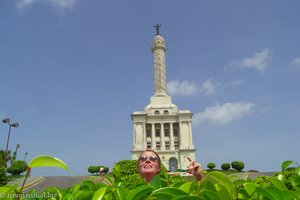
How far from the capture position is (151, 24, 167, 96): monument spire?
52969 millimetres

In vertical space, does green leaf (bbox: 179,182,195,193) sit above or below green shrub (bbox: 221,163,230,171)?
below

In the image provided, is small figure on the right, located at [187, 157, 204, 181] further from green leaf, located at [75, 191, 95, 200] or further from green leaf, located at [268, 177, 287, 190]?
green leaf, located at [75, 191, 95, 200]

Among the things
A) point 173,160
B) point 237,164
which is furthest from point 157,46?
point 237,164

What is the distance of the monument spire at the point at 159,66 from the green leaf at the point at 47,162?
51.6 meters

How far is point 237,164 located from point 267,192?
45552mm

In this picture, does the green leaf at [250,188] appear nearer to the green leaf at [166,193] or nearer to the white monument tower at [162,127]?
the green leaf at [166,193]

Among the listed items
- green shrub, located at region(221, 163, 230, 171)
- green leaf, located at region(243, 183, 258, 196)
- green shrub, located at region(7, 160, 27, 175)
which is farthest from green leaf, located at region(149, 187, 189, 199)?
green shrub, located at region(221, 163, 230, 171)

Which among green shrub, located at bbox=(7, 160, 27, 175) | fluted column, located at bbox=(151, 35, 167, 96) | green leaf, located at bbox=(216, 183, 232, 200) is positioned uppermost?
fluted column, located at bbox=(151, 35, 167, 96)

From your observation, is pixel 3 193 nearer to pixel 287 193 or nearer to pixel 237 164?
pixel 287 193

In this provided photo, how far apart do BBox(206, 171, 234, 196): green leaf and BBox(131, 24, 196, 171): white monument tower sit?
4798 cm

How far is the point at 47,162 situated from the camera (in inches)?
38.4

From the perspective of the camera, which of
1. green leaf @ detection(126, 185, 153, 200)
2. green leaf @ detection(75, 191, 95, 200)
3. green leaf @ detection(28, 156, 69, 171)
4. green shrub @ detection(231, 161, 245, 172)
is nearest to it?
green leaf @ detection(28, 156, 69, 171)

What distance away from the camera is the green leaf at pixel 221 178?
1.23m

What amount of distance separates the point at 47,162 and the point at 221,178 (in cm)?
75
